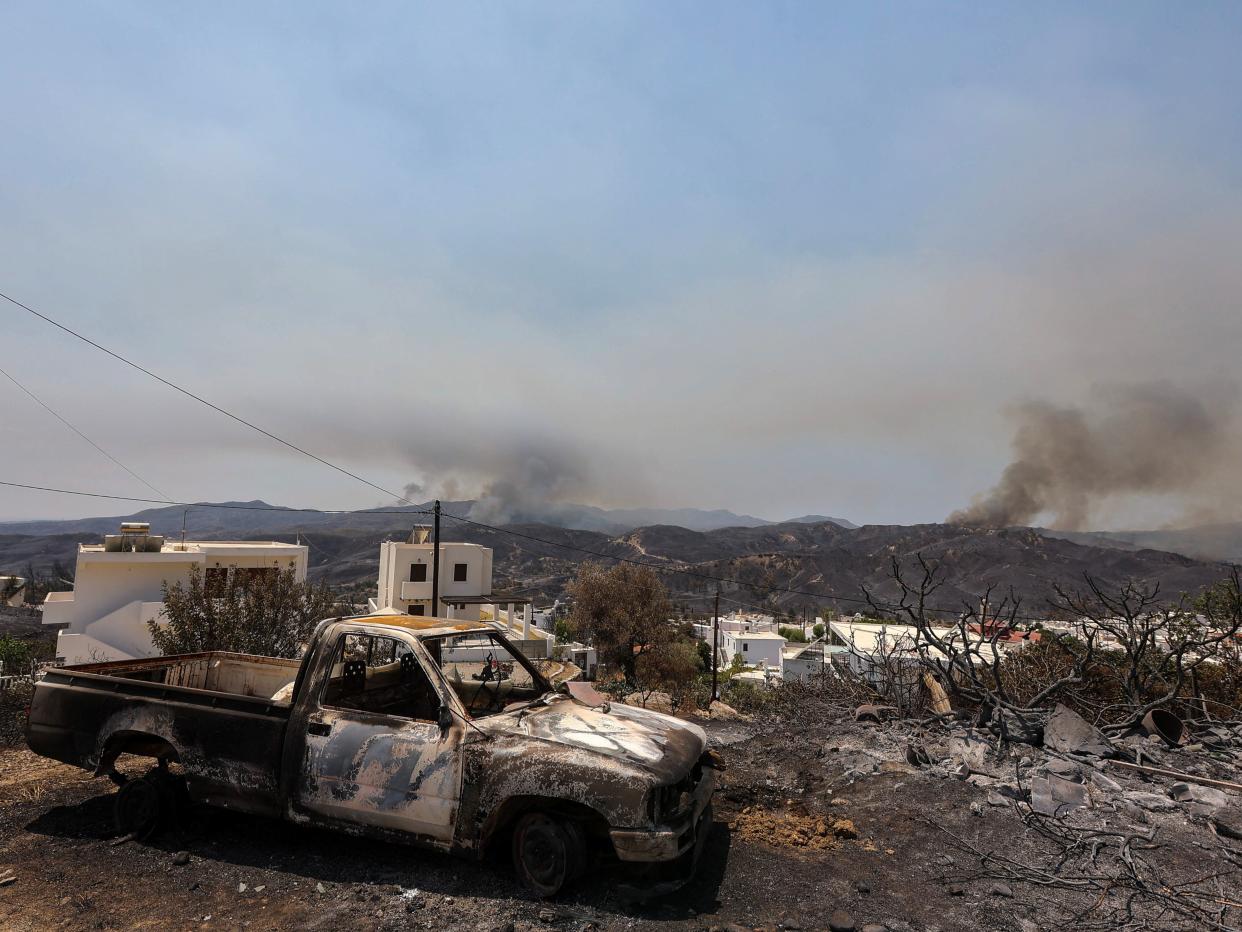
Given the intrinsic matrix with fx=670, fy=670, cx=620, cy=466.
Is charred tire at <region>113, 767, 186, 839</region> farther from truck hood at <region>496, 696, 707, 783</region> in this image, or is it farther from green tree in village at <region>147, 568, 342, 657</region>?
green tree in village at <region>147, 568, 342, 657</region>

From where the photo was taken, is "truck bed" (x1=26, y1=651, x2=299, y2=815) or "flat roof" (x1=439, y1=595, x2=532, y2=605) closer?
"truck bed" (x1=26, y1=651, x2=299, y2=815)

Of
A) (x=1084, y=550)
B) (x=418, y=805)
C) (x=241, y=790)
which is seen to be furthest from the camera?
(x=1084, y=550)

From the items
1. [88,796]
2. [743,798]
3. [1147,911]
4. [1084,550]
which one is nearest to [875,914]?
[1147,911]

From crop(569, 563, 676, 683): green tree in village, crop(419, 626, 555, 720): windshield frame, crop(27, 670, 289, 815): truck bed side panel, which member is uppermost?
crop(419, 626, 555, 720): windshield frame

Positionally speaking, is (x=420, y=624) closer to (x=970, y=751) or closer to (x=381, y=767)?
(x=381, y=767)

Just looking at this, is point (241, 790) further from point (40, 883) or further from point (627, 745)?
point (627, 745)

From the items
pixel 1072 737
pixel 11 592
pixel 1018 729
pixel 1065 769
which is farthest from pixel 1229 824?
pixel 11 592

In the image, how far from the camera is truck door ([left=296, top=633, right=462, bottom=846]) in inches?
182

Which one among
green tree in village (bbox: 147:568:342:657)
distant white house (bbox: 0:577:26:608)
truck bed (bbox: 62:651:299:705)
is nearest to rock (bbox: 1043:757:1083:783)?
truck bed (bbox: 62:651:299:705)

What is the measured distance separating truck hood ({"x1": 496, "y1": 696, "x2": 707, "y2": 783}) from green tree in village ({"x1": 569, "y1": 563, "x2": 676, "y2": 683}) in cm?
3025

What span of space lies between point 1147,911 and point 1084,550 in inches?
8282

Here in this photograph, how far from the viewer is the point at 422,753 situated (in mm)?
4703

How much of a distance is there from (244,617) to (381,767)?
13.6 m

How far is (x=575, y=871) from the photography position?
4410 mm
